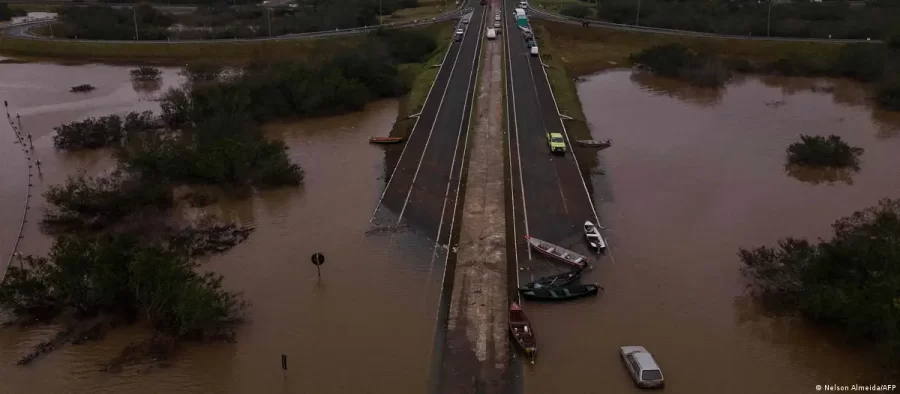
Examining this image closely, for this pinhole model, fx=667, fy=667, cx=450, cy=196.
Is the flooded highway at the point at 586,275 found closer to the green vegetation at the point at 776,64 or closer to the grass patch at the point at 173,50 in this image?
the green vegetation at the point at 776,64

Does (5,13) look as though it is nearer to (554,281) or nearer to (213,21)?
(213,21)

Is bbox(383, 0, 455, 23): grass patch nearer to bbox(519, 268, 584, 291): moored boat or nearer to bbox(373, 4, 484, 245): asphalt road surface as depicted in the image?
bbox(373, 4, 484, 245): asphalt road surface

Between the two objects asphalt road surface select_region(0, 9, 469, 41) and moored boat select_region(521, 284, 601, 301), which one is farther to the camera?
asphalt road surface select_region(0, 9, 469, 41)

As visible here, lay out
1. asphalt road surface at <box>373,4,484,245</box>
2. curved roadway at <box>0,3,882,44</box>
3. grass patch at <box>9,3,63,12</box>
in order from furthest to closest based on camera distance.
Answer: grass patch at <box>9,3,63,12</box> → curved roadway at <box>0,3,882,44</box> → asphalt road surface at <box>373,4,484,245</box>

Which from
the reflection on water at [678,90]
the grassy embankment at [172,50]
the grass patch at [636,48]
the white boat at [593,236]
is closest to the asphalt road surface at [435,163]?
the white boat at [593,236]

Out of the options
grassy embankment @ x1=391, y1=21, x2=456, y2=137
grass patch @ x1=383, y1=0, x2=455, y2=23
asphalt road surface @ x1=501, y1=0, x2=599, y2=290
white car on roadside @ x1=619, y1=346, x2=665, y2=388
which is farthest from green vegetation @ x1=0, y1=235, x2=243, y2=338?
grass patch @ x1=383, y1=0, x2=455, y2=23

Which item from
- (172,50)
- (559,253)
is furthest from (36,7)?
(559,253)
